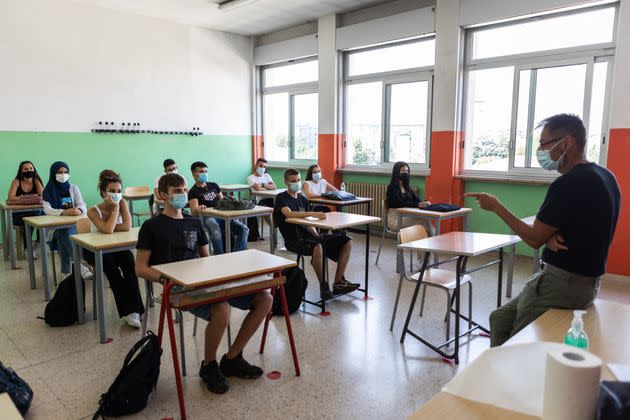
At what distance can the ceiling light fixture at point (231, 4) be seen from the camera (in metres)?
6.13

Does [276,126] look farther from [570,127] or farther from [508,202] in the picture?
[570,127]

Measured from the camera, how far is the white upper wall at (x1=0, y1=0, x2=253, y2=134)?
5.89m

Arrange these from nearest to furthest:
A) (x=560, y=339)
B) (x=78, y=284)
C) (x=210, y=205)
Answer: (x=560, y=339) < (x=78, y=284) < (x=210, y=205)

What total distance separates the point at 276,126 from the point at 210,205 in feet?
12.6

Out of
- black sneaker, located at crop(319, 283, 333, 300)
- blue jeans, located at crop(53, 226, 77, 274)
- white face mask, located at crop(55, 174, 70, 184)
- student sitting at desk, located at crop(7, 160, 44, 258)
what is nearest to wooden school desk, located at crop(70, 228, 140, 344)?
blue jeans, located at crop(53, 226, 77, 274)

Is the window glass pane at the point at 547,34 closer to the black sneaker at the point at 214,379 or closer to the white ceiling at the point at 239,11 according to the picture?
the white ceiling at the point at 239,11

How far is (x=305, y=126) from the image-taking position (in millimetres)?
8078

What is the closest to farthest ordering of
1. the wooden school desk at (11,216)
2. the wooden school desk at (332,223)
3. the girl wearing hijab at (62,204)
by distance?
the wooden school desk at (332,223), the girl wearing hijab at (62,204), the wooden school desk at (11,216)

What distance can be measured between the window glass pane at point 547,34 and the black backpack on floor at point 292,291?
3.76 meters

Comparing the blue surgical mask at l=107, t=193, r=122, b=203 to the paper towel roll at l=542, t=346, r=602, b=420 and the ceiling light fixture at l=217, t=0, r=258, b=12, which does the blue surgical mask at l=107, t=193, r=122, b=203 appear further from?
the ceiling light fixture at l=217, t=0, r=258, b=12

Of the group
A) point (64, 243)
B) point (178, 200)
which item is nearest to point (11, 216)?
point (64, 243)

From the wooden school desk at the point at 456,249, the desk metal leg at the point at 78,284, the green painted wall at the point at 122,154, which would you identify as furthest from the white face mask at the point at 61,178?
the wooden school desk at the point at 456,249

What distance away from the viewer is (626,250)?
4527mm

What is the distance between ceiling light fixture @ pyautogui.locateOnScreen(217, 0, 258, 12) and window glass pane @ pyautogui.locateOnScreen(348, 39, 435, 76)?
179cm
